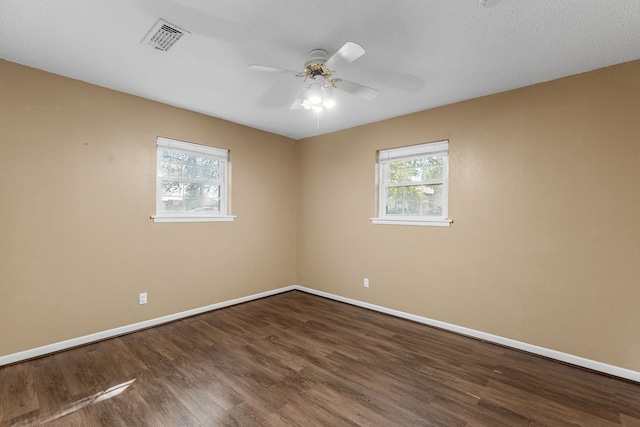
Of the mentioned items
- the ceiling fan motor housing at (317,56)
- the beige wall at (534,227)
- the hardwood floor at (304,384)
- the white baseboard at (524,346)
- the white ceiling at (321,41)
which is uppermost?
the white ceiling at (321,41)

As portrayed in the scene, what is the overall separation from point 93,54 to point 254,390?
9.75 feet

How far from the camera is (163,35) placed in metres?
2.06

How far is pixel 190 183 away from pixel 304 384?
2771mm

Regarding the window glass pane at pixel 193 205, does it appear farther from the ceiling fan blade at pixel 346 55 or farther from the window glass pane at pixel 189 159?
the ceiling fan blade at pixel 346 55

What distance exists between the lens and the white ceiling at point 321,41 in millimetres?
1784

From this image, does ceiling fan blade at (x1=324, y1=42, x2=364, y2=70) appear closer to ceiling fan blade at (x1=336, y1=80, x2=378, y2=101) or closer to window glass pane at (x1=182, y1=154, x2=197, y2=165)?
ceiling fan blade at (x1=336, y1=80, x2=378, y2=101)

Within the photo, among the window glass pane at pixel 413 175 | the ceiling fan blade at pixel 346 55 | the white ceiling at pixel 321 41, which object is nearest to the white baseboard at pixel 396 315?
the window glass pane at pixel 413 175

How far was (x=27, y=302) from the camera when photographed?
2496mm

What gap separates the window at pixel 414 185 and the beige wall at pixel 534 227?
0.12 m

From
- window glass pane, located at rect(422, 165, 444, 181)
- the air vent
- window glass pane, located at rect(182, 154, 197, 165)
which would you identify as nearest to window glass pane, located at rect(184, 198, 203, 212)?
window glass pane, located at rect(182, 154, 197, 165)

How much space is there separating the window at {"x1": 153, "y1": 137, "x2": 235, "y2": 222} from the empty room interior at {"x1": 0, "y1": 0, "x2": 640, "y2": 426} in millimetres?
28

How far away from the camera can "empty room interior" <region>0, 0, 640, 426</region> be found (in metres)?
1.91

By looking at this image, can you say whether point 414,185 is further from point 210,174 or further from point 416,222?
point 210,174

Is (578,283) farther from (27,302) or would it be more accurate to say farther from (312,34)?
(27,302)
